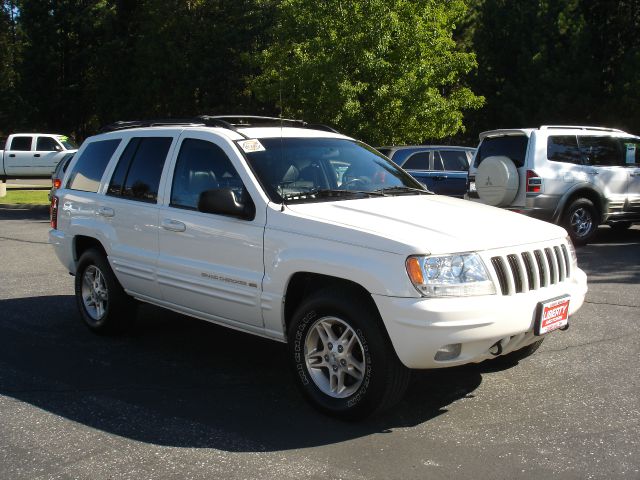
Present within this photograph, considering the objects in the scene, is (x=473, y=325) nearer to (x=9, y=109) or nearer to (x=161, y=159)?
(x=161, y=159)

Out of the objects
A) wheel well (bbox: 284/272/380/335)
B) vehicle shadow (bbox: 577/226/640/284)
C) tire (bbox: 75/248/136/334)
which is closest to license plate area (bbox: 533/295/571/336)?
wheel well (bbox: 284/272/380/335)

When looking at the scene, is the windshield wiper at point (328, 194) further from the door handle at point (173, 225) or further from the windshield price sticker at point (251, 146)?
the door handle at point (173, 225)

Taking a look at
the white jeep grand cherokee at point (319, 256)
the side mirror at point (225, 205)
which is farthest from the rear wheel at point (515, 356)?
the side mirror at point (225, 205)

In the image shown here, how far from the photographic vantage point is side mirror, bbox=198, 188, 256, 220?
5.10 metres

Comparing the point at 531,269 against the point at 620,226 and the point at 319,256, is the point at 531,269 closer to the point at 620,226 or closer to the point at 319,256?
the point at 319,256

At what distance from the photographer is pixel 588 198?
1252 cm

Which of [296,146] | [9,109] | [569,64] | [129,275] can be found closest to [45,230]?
[129,275]

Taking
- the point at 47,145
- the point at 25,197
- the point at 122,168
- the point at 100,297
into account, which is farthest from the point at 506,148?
the point at 47,145

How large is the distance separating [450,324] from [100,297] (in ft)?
12.1

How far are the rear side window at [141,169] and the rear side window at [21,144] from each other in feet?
78.0

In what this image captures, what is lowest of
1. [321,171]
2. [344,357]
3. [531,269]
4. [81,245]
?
[344,357]

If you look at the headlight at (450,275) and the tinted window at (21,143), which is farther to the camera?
the tinted window at (21,143)

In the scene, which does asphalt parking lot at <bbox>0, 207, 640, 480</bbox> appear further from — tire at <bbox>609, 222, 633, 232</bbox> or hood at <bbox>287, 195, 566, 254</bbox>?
tire at <bbox>609, 222, 633, 232</bbox>

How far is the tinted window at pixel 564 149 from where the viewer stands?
12086mm
